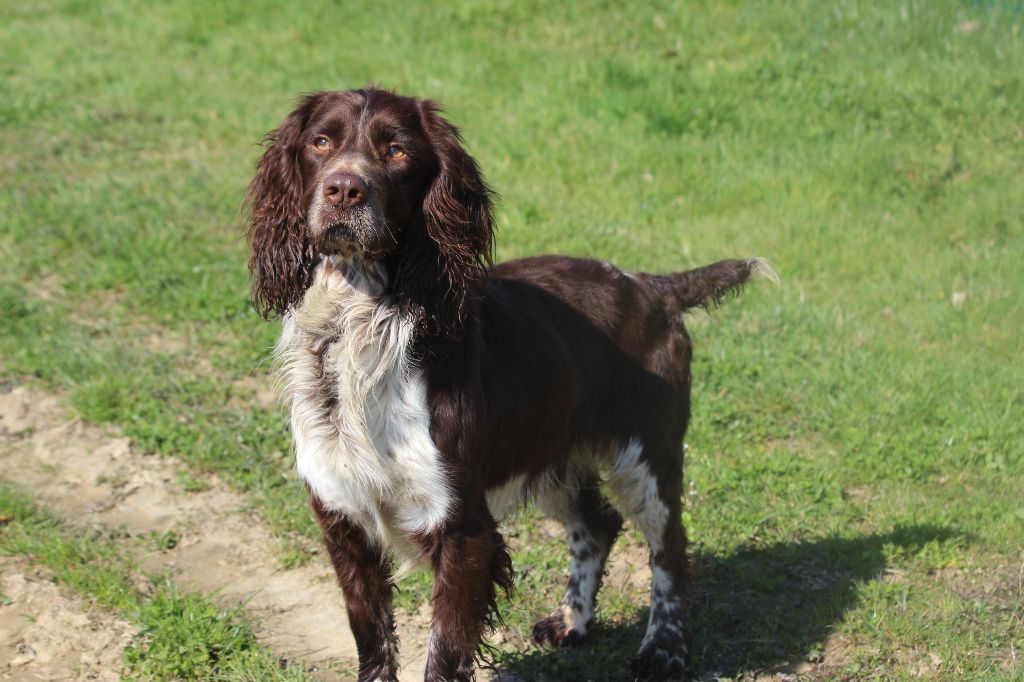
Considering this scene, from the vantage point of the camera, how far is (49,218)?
7531 mm

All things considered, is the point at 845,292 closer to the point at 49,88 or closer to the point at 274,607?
the point at 274,607

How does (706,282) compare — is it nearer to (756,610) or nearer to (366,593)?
(756,610)

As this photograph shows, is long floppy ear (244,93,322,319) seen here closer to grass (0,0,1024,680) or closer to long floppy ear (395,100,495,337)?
long floppy ear (395,100,495,337)

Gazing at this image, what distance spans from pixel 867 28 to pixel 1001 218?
2382mm

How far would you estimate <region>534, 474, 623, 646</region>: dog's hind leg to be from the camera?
15.3ft

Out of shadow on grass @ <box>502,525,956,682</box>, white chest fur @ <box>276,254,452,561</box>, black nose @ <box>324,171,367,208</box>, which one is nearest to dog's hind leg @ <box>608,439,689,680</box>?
shadow on grass @ <box>502,525,956,682</box>

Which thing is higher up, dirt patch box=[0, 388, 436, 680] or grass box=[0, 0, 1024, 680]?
grass box=[0, 0, 1024, 680]

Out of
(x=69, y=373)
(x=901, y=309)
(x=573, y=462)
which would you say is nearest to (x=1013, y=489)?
(x=901, y=309)

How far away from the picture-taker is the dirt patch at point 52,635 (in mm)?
4199

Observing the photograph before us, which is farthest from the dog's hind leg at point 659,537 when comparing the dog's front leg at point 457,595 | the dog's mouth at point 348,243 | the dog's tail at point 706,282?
the dog's mouth at point 348,243

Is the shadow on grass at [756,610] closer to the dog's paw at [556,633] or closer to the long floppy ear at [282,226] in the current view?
the dog's paw at [556,633]

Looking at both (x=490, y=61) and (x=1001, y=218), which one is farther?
(x=490, y=61)

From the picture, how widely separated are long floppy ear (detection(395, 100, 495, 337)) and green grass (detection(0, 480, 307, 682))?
150 cm

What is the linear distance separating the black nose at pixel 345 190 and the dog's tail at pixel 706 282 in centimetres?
164
